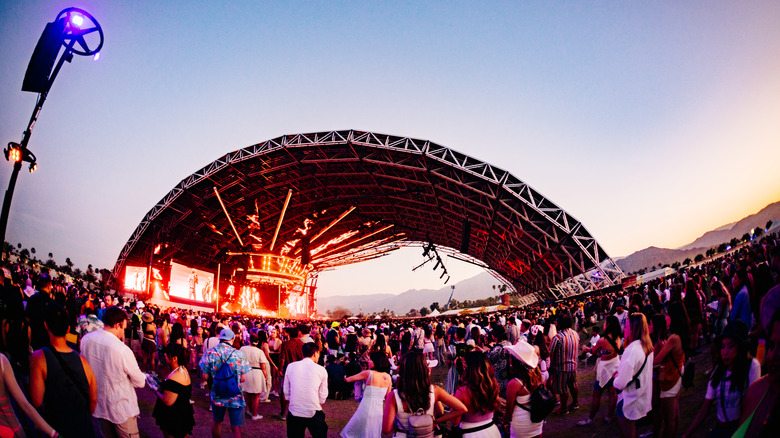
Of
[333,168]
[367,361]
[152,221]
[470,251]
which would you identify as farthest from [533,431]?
[470,251]

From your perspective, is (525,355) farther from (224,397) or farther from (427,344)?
(427,344)

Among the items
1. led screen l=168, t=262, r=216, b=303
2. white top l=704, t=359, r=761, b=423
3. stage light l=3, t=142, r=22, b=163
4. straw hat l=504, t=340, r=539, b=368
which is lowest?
white top l=704, t=359, r=761, b=423

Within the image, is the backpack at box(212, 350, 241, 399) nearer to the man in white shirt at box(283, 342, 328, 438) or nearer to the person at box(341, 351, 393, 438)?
the man in white shirt at box(283, 342, 328, 438)

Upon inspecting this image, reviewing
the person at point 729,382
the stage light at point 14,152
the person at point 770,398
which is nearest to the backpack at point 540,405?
the person at point 729,382

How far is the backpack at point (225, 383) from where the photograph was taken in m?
5.55

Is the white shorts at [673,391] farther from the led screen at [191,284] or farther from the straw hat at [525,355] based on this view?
the led screen at [191,284]

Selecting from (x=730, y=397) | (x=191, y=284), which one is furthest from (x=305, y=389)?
(x=191, y=284)

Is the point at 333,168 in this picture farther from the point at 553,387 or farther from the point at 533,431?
the point at 533,431

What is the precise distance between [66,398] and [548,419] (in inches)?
290

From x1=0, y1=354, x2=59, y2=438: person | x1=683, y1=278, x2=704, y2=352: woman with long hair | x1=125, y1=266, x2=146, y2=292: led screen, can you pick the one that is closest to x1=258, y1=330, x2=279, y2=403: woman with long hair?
x1=0, y1=354, x2=59, y2=438: person

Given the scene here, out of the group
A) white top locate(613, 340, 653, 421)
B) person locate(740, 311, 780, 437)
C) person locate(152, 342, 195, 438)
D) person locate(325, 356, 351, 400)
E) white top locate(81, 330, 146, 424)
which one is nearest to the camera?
person locate(740, 311, 780, 437)

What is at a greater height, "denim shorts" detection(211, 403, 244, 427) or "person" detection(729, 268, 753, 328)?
"person" detection(729, 268, 753, 328)

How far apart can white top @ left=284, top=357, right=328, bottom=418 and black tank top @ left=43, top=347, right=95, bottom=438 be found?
203 cm

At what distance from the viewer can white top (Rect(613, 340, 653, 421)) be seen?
434 cm
